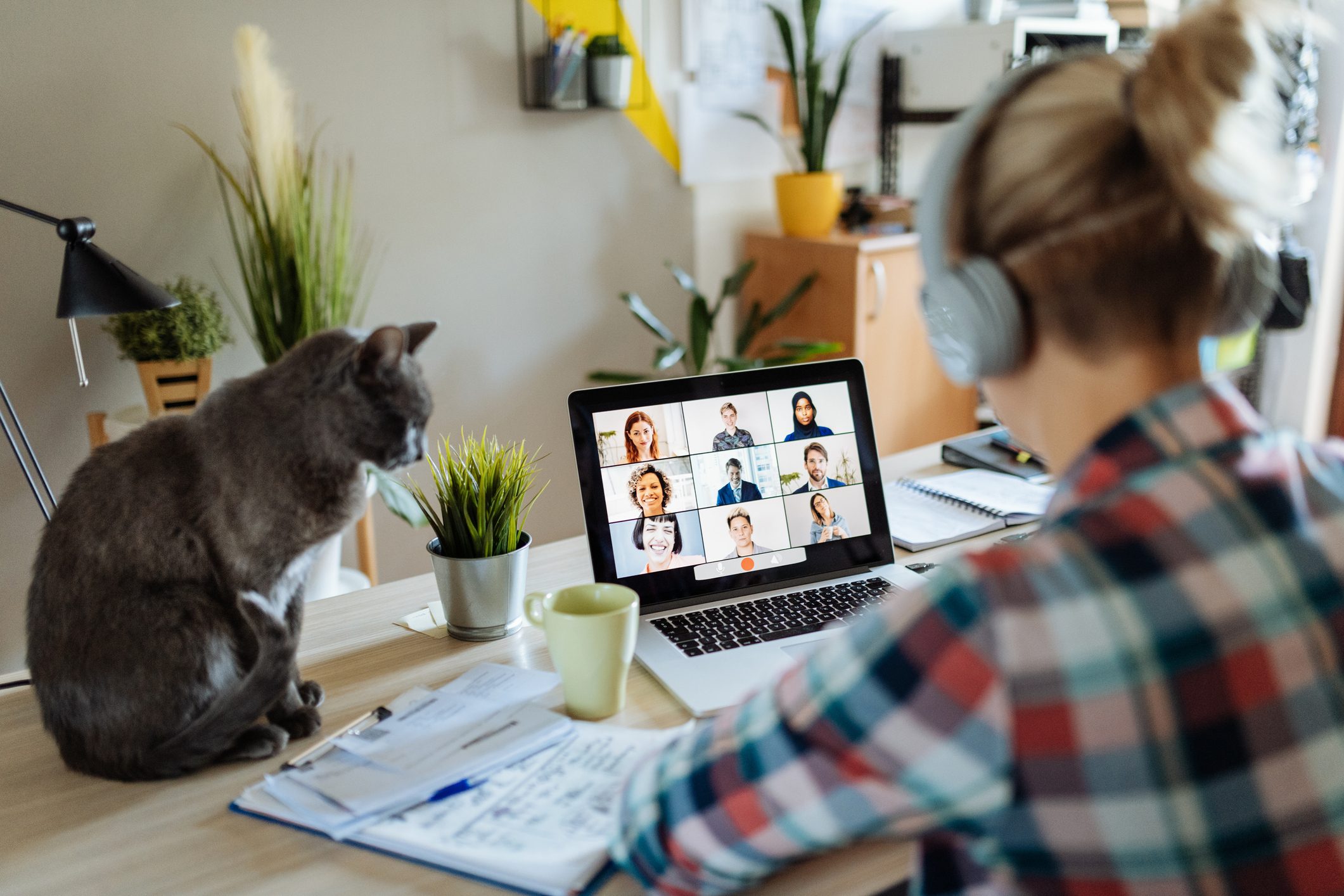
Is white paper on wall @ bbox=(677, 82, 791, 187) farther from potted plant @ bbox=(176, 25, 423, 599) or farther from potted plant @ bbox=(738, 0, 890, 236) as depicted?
potted plant @ bbox=(176, 25, 423, 599)

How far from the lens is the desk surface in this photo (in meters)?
0.80

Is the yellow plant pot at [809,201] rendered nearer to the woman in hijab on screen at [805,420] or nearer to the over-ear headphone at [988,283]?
the woman in hijab on screen at [805,420]

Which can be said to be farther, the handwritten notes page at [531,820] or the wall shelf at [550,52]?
the wall shelf at [550,52]

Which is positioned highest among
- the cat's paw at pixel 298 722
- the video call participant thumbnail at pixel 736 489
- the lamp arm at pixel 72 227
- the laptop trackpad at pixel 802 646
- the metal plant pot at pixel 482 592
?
the lamp arm at pixel 72 227

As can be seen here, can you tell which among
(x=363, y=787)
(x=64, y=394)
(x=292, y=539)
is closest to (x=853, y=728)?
(x=363, y=787)

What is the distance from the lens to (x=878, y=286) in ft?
10.1

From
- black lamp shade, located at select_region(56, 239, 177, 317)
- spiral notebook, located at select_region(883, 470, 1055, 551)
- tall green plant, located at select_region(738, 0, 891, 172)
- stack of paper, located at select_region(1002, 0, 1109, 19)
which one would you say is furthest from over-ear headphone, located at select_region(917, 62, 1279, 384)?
stack of paper, located at select_region(1002, 0, 1109, 19)

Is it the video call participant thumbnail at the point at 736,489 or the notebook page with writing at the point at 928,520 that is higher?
the video call participant thumbnail at the point at 736,489

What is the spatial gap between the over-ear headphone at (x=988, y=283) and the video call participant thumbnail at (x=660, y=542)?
60cm

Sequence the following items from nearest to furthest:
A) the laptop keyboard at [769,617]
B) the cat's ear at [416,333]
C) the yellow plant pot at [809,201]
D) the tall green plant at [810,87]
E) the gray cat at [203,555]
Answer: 1. the gray cat at [203,555]
2. the cat's ear at [416,333]
3. the laptop keyboard at [769,617]
4. the tall green plant at [810,87]
5. the yellow plant pot at [809,201]

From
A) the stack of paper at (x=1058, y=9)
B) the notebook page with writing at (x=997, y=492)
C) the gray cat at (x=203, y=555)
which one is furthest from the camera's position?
the stack of paper at (x=1058, y=9)

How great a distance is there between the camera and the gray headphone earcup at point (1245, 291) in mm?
619

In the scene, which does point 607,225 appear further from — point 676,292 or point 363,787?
point 363,787

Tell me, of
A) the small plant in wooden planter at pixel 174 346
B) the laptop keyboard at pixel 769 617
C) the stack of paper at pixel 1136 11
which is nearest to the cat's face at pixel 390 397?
the laptop keyboard at pixel 769 617
